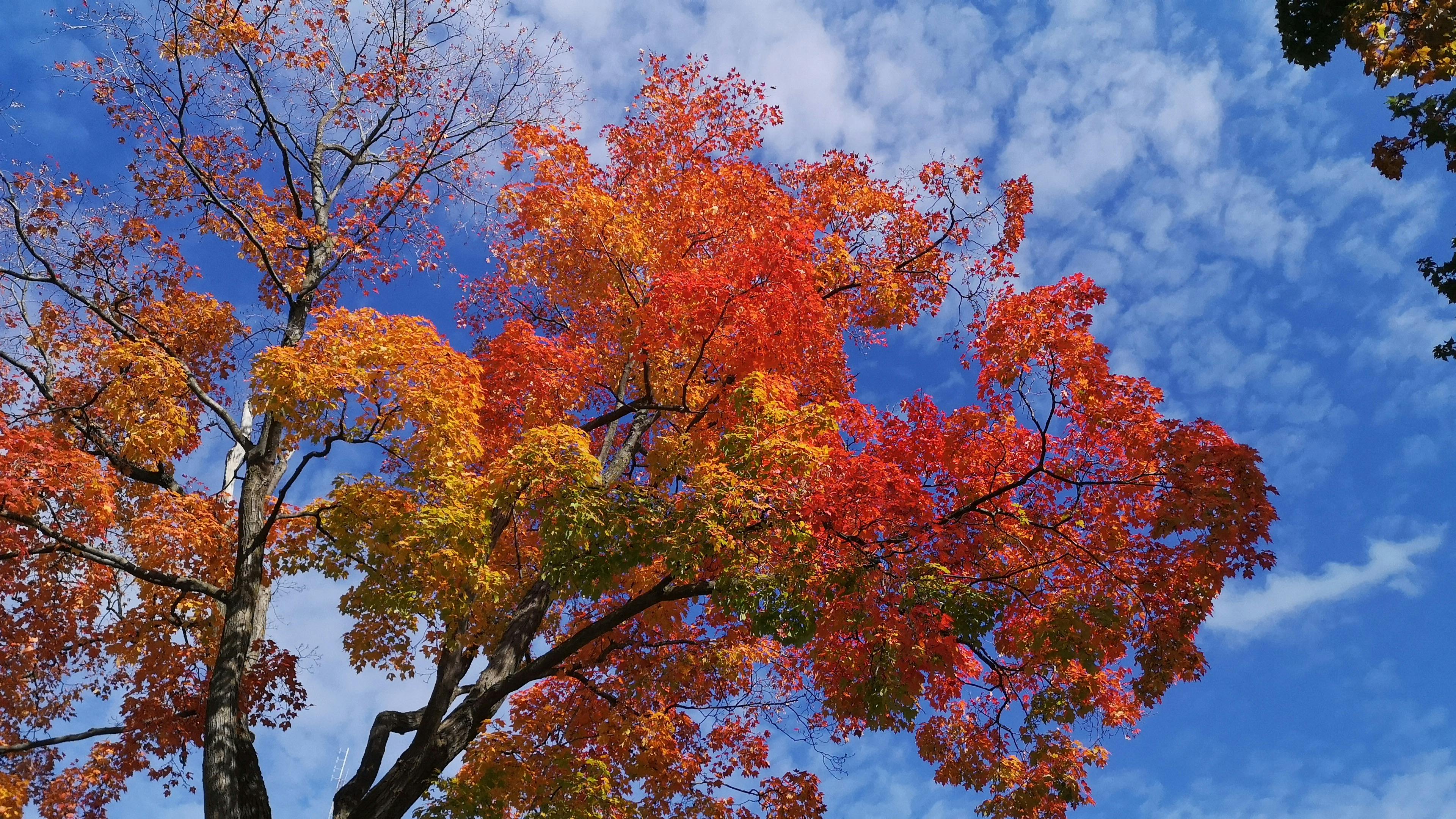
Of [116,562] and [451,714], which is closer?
[116,562]

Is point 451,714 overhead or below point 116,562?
below

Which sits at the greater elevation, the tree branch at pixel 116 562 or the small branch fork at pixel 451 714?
the tree branch at pixel 116 562

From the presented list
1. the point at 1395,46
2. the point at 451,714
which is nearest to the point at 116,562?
the point at 451,714

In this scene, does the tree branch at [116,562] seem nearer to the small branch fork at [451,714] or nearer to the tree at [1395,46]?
the small branch fork at [451,714]

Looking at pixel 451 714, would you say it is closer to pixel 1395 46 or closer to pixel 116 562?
pixel 116 562

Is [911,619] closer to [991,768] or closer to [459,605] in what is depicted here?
[991,768]

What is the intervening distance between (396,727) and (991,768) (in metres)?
8.38

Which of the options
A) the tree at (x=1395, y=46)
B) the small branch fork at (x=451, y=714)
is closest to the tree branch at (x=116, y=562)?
the small branch fork at (x=451, y=714)

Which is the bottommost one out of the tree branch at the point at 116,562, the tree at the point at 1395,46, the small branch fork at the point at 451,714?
the small branch fork at the point at 451,714

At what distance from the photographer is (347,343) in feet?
37.2

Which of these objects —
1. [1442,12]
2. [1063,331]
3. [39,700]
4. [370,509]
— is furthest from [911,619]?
[39,700]

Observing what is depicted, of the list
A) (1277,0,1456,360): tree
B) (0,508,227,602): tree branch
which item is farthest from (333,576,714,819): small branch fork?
(1277,0,1456,360): tree

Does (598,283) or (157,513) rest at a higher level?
(598,283)

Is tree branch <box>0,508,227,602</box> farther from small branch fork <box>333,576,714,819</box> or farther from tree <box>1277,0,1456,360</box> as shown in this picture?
tree <box>1277,0,1456,360</box>
